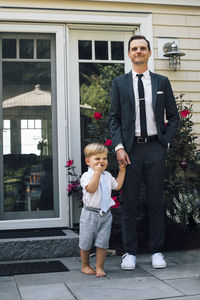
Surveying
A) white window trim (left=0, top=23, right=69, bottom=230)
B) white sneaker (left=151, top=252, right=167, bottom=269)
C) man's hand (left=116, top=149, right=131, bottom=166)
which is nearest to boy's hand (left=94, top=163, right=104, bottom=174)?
man's hand (left=116, top=149, right=131, bottom=166)

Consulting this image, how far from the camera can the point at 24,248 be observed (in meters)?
4.24

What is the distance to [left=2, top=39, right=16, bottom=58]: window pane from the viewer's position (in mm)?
5138

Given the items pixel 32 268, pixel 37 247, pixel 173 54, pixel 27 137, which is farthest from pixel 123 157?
pixel 173 54

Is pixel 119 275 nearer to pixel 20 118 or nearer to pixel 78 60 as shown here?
pixel 20 118

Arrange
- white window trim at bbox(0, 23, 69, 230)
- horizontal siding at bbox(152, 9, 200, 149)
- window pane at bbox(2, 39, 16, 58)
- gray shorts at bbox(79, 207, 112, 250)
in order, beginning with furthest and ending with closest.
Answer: horizontal siding at bbox(152, 9, 200, 149) → window pane at bbox(2, 39, 16, 58) → white window trim at bbox(0, 23, 69, 230) → gray shorts at bbox(79, 207, 112, 250)

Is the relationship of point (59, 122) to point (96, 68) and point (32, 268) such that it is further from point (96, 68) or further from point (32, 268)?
point (32, 268)

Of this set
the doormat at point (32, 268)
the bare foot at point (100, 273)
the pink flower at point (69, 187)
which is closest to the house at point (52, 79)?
the pink flower at point (69, 187)

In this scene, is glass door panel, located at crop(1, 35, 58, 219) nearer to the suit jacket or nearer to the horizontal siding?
the horizontal siding

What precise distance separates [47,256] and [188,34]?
3204 mm

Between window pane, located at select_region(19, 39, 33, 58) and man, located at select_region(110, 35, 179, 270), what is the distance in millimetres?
1845

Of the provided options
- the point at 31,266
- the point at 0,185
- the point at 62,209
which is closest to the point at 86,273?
the point at 31,266

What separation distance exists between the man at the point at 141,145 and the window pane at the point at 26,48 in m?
1.84

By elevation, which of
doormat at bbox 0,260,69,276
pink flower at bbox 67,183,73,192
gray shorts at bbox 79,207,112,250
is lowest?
doormat at bbox 0,260,69,276

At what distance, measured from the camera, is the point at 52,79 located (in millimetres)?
5246
